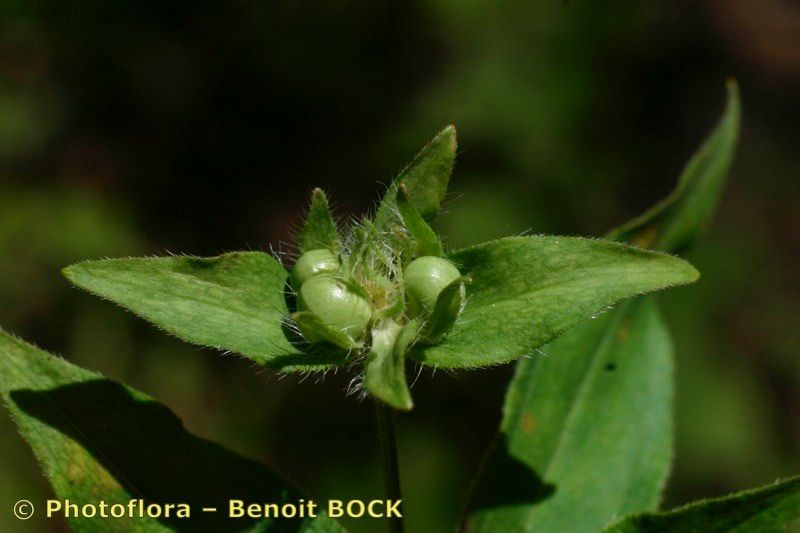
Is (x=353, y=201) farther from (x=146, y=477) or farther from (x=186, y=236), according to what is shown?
(x=146, y=477)

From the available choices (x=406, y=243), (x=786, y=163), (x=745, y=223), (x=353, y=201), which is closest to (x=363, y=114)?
(x=353, y=201)

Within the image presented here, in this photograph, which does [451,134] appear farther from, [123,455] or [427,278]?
[123,455]

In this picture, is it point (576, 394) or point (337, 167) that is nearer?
point (576, 394)

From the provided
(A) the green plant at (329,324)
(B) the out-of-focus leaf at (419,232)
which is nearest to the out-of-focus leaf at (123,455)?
(A) the green plant at (329,324)

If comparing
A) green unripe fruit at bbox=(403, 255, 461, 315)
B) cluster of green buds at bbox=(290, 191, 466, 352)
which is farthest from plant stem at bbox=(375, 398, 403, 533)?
green unripe fruit at bbox=(403, 255, 461, 315)

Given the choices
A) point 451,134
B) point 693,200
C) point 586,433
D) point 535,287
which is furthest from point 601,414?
point 451,134
